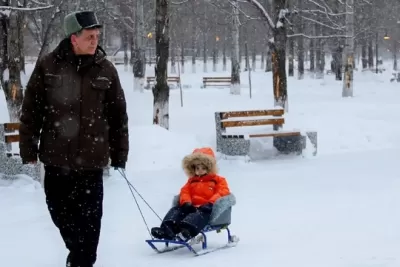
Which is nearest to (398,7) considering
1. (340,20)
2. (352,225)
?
(340,20)

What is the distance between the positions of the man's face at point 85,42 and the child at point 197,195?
2.40 meters

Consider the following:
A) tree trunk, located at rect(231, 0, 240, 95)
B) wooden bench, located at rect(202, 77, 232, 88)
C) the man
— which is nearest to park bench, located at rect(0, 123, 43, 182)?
the man

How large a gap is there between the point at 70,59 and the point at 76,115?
414 mm

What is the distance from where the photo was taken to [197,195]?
24.1ft

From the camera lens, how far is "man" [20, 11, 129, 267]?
4934mm

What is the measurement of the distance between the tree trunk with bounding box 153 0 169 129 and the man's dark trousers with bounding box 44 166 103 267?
10.2 m

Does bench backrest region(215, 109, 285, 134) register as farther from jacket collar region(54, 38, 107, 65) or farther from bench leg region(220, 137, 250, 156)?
jacket collar region(54, 38, 107, 65)

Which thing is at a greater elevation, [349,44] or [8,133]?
[349,44]

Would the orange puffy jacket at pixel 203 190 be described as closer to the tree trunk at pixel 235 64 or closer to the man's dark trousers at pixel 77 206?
the man's dark trousers at pixel 77 206

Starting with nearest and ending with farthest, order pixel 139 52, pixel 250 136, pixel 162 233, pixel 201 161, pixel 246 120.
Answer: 1. pixel 162 233
2. pixel 201 161
3. pixel 250 136
4. pixel 246 120
5. pixel 139 52

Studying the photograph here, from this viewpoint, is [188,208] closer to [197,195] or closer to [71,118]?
[197,195]

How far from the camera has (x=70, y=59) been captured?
16.3 ft

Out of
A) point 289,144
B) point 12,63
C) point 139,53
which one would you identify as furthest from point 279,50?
point 139,53

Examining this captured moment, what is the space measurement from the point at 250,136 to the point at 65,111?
9498mm
